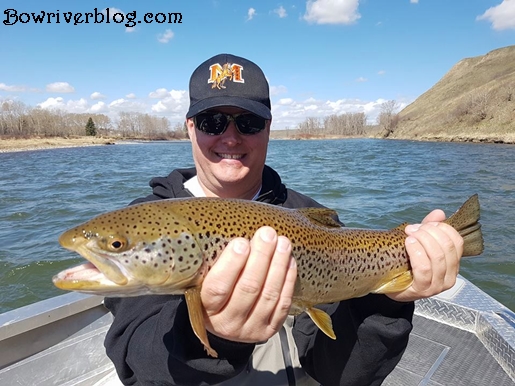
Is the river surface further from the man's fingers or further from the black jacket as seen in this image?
the man's fingers

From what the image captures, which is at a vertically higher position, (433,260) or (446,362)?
(433,260)

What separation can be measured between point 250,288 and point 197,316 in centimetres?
26

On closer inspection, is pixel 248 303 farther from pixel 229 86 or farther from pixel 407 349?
pixel 407 349

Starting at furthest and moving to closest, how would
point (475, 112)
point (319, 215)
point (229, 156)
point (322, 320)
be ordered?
point (475, 112) → point (229, 156) → point (319, 215) → point (322, 320)

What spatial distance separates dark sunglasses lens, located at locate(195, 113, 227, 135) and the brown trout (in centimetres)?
99

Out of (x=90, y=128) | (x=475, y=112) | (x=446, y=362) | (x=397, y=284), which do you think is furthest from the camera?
(x=90, y=128)

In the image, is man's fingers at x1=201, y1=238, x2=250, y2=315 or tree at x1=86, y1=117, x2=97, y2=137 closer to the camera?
man's fingers at x1=201, y1=238, x2=250, y2=315

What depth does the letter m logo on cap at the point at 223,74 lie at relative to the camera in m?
2.83

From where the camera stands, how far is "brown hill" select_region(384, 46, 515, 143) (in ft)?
205

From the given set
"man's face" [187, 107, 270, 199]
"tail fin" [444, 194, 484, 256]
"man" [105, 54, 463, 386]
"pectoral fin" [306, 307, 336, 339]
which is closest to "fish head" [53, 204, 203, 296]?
"man" [105, 54, 463, 386]

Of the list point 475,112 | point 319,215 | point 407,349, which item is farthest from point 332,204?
point 475,112

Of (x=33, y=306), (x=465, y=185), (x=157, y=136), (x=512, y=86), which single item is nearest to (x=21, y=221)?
(x=33, y=306)

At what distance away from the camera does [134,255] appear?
174 cm

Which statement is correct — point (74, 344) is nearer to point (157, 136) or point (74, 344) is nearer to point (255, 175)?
point (255, 175)
